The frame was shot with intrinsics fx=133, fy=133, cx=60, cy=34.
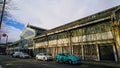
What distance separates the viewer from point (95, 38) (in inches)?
904

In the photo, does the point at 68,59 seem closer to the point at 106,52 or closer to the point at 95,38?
the point at 106,52

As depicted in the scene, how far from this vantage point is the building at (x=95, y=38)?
19.8m

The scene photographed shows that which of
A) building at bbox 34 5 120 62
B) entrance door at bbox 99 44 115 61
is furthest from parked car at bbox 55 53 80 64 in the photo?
building at bbox 34 5 120 62

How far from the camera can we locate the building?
19.8 meters

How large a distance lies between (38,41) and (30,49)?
7.73m

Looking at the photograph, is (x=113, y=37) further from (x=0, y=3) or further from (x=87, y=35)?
(x=0, y=3)

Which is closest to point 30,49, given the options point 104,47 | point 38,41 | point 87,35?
point 38,41

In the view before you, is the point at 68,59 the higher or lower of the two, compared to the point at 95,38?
lower

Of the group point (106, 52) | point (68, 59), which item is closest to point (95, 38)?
point (106, 52)

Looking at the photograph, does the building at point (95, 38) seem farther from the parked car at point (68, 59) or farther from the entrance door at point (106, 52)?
the parked car at point (68, 59)

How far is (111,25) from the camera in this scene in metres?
20.3

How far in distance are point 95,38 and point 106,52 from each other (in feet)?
10.3

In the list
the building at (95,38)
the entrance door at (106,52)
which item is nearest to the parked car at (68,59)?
the entrance door at (106,52)

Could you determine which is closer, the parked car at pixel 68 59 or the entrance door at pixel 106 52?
the parked car at pixel 68 59
